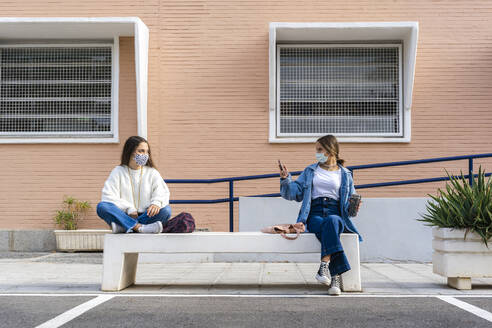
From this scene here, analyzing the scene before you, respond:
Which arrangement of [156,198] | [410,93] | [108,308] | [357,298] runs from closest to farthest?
[108,308] < [357,298] < [156,198] < [410,93]

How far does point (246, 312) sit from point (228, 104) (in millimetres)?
6135

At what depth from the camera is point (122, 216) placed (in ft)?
19.5

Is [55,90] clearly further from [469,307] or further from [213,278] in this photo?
[469,307]

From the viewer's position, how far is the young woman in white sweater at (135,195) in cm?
596

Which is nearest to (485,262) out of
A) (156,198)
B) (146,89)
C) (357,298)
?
(357,298)

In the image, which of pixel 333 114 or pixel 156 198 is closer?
pixel 156 198

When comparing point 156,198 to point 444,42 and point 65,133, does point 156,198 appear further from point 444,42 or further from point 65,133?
point 444,42

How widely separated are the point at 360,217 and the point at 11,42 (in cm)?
704

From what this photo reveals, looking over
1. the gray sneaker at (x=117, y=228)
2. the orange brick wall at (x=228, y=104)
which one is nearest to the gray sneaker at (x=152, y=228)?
the gray sneaker at (x=117, y=228)

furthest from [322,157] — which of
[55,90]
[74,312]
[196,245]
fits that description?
[55,90]

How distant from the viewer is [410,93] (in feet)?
33.6

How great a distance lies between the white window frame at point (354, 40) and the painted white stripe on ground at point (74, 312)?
5.47 meters

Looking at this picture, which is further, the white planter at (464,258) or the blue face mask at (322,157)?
the blue face mask at (322,157)

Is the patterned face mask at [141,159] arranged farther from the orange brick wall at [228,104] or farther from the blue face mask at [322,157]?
the orange brick wall at [228,104]
